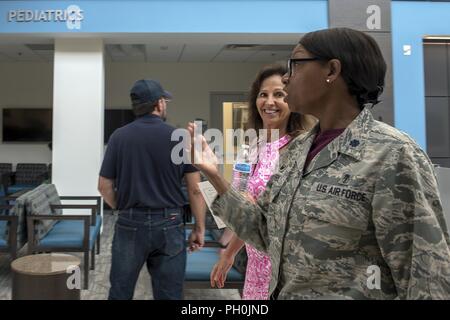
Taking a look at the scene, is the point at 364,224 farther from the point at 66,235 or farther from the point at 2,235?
the point at 2,235

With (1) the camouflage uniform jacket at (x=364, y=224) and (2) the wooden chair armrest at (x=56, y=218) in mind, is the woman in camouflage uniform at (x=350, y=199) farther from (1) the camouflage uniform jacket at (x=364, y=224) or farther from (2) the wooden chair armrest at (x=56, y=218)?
(2) the wooden chair armrest at (x=56, y=218)

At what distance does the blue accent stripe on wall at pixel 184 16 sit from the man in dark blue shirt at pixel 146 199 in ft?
9.81

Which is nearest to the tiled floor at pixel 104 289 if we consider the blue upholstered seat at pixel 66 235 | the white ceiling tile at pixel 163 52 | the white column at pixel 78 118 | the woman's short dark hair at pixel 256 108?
the blue upholstered seat at pixel 66 235

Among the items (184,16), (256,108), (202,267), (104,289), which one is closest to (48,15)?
(184,16)

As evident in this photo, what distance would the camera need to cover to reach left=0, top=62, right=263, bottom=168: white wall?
8031mm

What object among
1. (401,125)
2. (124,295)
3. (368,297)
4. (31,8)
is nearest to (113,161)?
(124,295)

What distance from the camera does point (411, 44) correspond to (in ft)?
16.6

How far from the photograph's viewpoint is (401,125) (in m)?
5.11

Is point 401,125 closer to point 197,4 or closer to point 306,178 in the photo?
point 197,4

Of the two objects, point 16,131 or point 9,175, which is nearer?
point 9,175

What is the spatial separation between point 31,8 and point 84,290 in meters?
3.66

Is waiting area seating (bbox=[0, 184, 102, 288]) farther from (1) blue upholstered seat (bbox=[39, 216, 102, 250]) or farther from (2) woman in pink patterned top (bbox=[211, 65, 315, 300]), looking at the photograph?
(2) woman in pink patterned top (bbox=[211, 65, 315, 300])

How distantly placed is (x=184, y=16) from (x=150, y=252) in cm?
364

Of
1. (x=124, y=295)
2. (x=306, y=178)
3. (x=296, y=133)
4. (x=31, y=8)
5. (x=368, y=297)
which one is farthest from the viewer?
(x=31, y=8)
